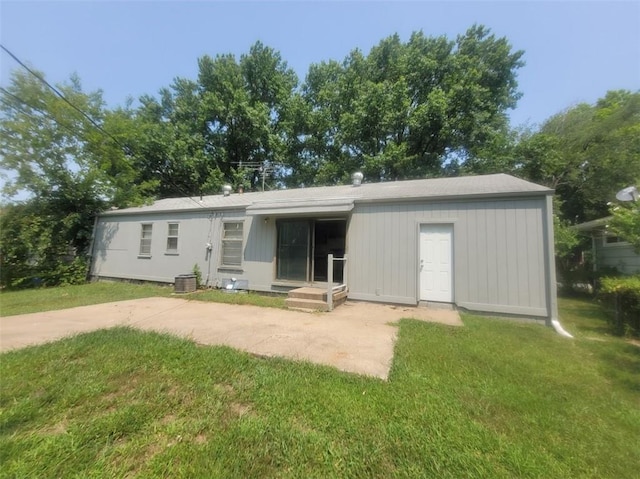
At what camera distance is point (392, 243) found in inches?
270

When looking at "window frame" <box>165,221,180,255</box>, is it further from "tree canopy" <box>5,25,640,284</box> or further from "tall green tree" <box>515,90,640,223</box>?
"tall green tree" <box>515,90,640,223</box>

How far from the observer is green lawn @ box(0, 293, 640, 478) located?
5.95ft

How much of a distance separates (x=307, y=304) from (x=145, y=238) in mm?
8207

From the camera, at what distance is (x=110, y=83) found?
6.69 meters

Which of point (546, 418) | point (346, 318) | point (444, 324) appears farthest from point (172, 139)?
point (546, 418)

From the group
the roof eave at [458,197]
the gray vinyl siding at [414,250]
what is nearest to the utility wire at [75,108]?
the gray vinyl siding at [414,250]

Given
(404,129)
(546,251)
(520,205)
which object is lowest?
(546,251)

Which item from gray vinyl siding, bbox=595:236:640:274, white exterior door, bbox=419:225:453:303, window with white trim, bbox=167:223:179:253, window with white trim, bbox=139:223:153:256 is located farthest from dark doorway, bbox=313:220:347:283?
gray vinyl siding, bbox=595:236:640:274

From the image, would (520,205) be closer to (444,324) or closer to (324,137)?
(444,324)

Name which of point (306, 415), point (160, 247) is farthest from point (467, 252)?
point (160, 247)

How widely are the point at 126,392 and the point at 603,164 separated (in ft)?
A: 67.2

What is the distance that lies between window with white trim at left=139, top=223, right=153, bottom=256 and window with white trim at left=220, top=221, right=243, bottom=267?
3756 mm

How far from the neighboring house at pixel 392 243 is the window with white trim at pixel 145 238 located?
220 mm

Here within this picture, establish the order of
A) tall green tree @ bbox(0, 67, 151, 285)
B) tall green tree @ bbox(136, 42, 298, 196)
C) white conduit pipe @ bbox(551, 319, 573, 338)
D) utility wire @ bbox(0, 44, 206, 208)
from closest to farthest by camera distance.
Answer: utility wire @ bbox(0, 44, 206, 208)
white conduit pipe @ bbox(551, 319, 573, 338)
tall green tree @ bbox(0, 67, 151, 285)
tall green tree @ bbox(136, 42, 298, 196)
